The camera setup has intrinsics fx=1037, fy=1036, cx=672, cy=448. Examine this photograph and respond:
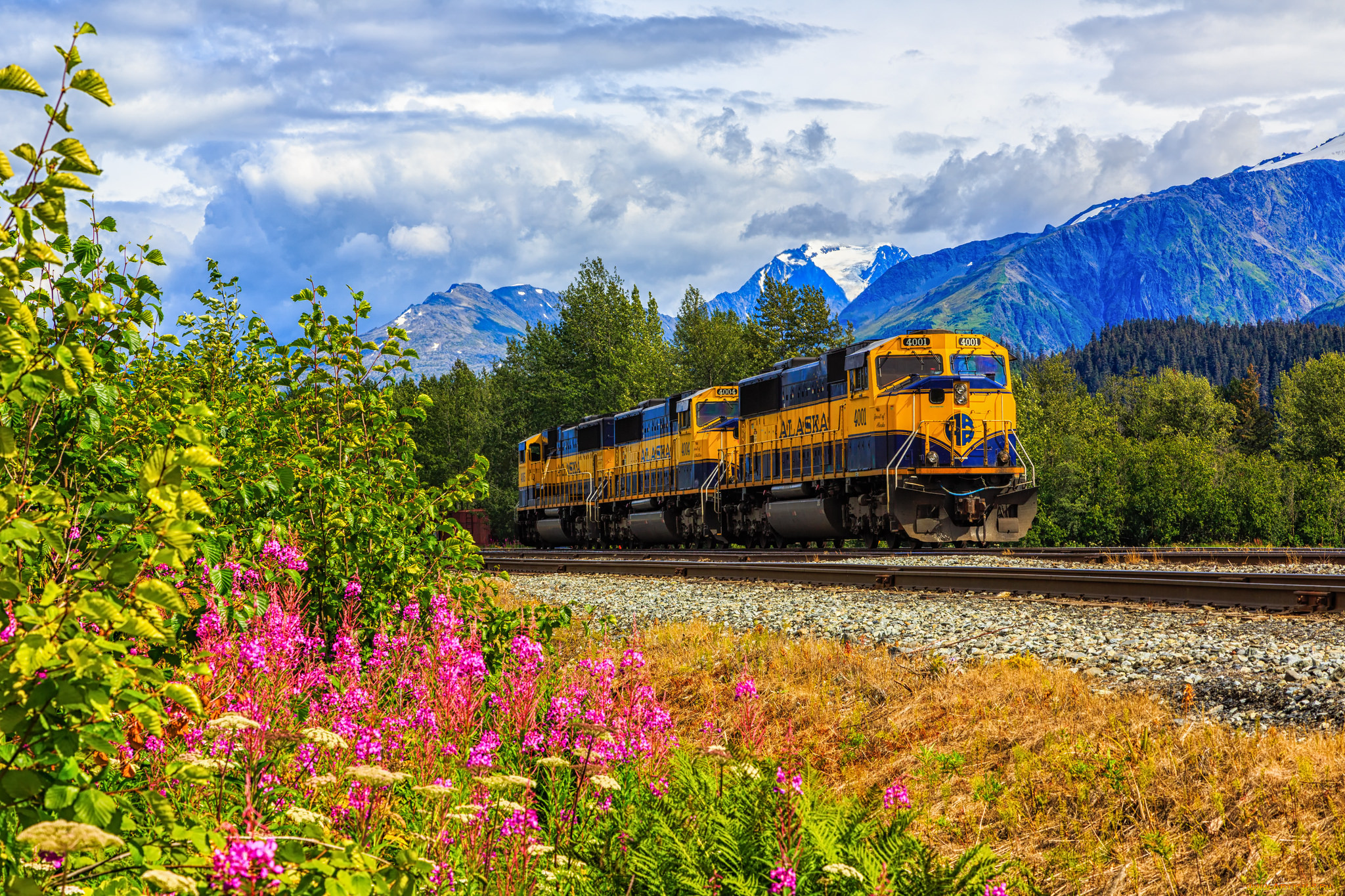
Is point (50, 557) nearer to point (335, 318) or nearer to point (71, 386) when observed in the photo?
point (71, 386)

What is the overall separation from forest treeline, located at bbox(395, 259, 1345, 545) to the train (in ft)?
25.4

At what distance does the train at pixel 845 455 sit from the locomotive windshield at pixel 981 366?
0.03 metres

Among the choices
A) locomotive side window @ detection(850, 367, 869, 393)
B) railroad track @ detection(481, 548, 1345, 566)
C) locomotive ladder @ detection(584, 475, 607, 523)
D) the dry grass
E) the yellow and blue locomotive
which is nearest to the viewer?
the dry grass

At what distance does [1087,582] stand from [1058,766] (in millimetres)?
8021

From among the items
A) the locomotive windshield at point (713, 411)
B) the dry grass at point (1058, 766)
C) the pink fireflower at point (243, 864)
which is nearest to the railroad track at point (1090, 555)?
the locomotive windshield at point (713, 411)

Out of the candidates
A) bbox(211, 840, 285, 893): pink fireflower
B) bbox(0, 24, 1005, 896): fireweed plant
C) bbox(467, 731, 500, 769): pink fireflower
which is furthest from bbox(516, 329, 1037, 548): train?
bbox(211, 840, 285, 893): pink fireflower

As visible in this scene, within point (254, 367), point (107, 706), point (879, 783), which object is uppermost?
point (254, 367)

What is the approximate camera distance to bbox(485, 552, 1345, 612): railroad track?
11062 millimetres

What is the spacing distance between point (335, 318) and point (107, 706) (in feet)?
19.3

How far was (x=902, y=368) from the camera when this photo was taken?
24172mm

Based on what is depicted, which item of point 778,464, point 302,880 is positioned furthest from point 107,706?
point 778,464

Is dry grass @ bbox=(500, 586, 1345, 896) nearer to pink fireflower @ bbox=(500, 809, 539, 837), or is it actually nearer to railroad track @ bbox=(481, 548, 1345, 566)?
pink fireflower @ bbox=(500, 809, 539, 837)

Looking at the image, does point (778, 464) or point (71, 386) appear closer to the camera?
point (71, 386)

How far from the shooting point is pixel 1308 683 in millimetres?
7289
